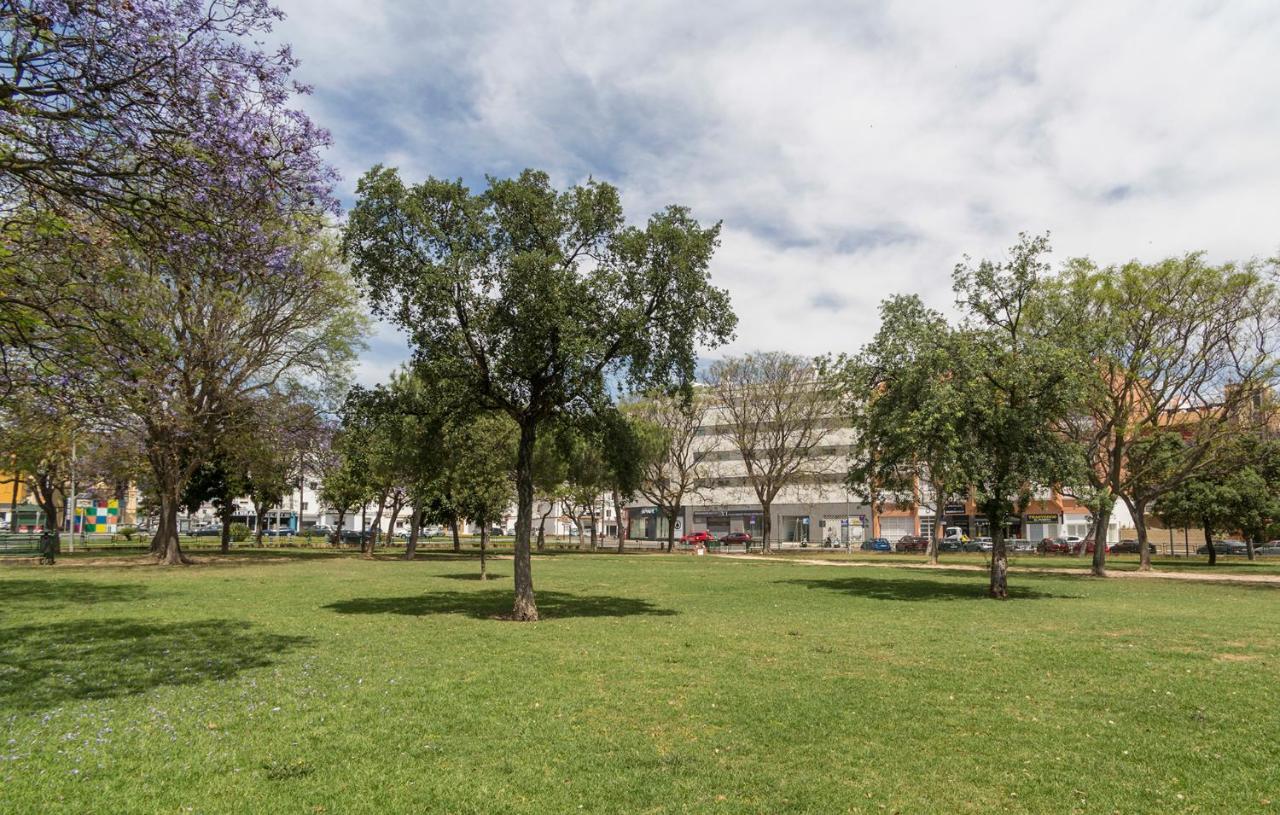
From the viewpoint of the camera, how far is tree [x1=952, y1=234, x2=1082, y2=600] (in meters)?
23.9

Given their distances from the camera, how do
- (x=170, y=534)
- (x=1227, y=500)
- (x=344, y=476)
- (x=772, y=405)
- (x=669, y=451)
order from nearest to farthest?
(x=170, y=534)
(x=344, y=476)
(x=1227, y=500)
(x=772, y=405)
(x=669, y=451)

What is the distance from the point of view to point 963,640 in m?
14.4

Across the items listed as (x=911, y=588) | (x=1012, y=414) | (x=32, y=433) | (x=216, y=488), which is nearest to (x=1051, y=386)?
(x=1012, y=414)

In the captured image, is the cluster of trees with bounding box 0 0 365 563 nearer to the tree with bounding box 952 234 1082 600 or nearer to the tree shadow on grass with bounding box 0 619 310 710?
the tree shadow on grass with bounding box 0 619 310 710

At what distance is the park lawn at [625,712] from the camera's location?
6180mm

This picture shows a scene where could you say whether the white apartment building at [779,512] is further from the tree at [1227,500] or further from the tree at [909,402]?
the tree at [909,402]

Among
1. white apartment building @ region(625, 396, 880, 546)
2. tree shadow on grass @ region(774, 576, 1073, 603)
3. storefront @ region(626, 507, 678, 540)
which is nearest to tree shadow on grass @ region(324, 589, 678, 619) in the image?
tree shadow on grass @ region(774, 576, 1073, 603)

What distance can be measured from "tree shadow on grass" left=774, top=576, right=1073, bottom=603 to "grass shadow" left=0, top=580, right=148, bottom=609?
2076 centimetres

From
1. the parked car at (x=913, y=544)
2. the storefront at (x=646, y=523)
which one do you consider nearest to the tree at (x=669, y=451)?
the parked car at (x=913, y=544)

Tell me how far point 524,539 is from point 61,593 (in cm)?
→ 1278

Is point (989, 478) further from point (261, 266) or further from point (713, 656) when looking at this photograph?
point (261, 266)

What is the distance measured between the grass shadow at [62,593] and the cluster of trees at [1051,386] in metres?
22.1

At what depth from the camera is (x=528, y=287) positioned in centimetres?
1652

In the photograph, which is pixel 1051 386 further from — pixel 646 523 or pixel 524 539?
pixel 646 523
